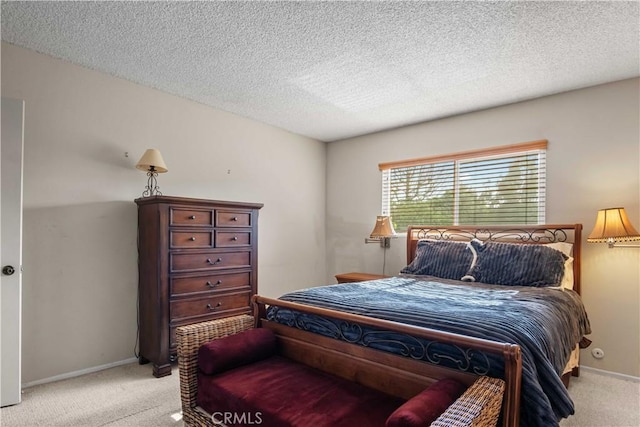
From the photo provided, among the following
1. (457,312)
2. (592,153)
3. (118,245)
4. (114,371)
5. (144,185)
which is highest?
(592,153)

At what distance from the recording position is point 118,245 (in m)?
3.19

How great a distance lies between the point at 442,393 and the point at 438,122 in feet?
11.4

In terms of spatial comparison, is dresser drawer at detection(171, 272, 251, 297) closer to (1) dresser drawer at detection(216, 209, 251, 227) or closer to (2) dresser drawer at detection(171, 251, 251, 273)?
(2) dresser drawer at detection(171, 251, 251, 273)

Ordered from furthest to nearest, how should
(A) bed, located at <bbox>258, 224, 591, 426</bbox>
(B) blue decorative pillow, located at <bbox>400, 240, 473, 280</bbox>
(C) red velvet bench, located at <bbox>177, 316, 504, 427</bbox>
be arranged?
1. (B) blue decorative pillow, located at <bbox>400, 240, 473, 280</bbox>
2. (A) bed, located at <bbox>258, 224, 591, 426</bbox>
3. (C) red velvet bench, located at <bbox>177, 316, 504, 427</bbox>

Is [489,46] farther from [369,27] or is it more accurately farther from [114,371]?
[114,371]

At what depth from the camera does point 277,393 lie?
64.4 inches

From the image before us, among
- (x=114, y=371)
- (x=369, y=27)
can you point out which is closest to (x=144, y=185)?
(x=114, y=371)

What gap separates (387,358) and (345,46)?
2.09 metres

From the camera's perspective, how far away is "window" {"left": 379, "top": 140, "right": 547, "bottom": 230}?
3.57 m

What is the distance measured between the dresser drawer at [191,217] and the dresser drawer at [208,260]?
0.26m

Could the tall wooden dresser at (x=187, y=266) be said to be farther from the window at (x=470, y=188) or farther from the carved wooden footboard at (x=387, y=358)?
the window at (x=470, y=188)

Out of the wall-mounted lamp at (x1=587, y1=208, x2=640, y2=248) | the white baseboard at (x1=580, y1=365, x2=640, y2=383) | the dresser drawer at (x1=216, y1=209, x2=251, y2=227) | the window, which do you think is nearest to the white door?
the dresser drawer at (x1=216, y1=209, x2=251, y2=227)

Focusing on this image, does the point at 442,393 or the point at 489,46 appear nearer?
the point at 442,393

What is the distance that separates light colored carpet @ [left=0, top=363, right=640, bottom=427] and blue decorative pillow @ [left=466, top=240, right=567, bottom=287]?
0.85 metres
